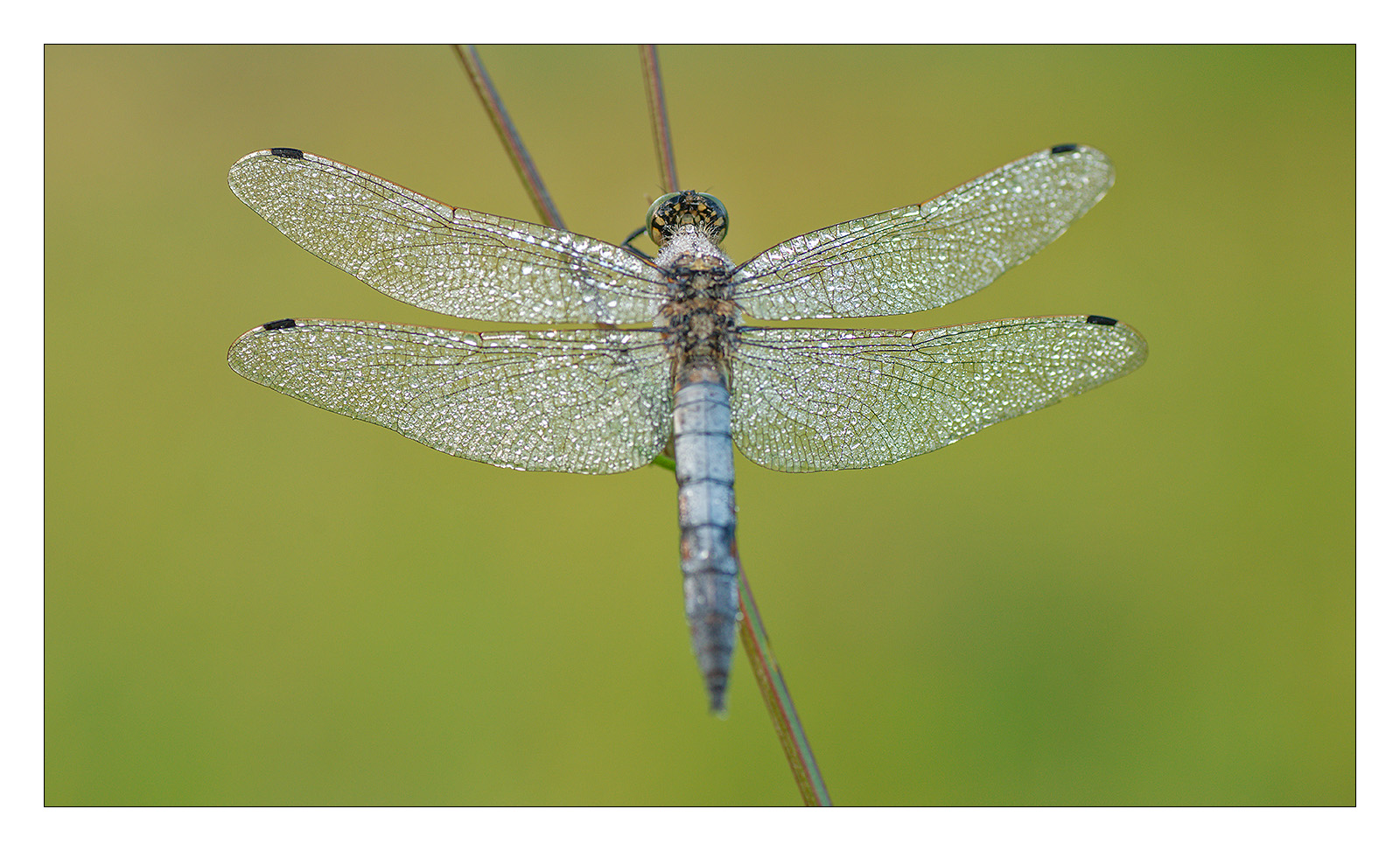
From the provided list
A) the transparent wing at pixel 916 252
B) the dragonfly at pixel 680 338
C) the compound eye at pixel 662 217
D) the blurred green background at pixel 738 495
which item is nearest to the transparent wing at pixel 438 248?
the dragonfly at pixel 680 338

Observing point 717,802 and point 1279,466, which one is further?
point 1279,466

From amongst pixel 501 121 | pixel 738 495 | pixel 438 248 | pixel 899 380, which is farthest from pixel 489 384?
pixel 738 495

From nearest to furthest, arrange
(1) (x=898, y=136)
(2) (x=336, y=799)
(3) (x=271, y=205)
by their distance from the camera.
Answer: (3) (x=271, y=205)
(2) (x=336, y=799)
(1) (x=898, y=136)

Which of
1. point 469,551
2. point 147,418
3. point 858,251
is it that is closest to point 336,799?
point 469,551

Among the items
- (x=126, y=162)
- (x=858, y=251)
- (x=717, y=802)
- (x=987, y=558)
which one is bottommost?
(x=717, y=802)

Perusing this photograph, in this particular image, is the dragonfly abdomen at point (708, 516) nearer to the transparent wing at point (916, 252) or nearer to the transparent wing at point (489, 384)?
the transparent wing at point (489, 384)

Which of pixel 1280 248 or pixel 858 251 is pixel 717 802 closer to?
pixel 858 251
